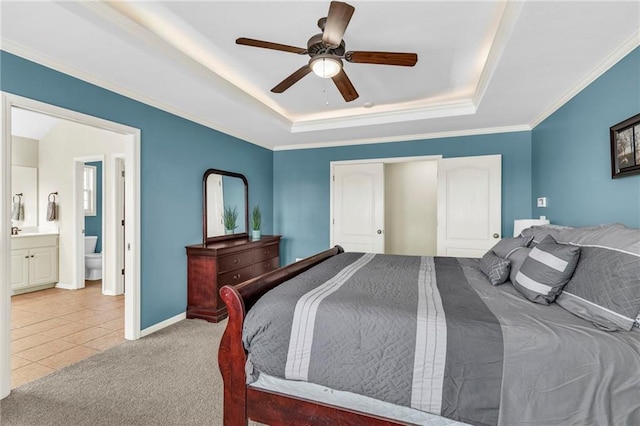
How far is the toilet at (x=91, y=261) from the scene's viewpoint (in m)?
5.28

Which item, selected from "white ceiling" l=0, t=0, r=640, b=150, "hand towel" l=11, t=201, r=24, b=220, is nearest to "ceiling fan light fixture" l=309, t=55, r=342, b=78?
"white ceiling" l=0, t=0, r=640, b=150

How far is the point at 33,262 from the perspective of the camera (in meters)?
4.67

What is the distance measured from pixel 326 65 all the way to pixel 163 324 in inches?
121

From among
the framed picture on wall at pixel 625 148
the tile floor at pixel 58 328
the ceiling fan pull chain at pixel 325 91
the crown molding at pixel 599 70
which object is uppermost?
the ceiling fan pull chain at pixel 325 91

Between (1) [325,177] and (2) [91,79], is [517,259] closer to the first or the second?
(1) [325,177]

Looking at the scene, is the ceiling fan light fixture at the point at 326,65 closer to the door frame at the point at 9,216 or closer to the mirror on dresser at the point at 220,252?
the door frame at the point at 9,216

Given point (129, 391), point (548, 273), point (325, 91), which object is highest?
point (325, 91)

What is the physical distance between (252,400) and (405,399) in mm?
813

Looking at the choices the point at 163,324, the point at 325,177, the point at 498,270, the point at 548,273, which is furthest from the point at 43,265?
the point at 548,273

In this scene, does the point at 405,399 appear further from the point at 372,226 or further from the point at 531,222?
the point at 372,226

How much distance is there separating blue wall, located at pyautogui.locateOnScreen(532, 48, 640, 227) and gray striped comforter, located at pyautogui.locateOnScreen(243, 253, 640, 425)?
1.34 m

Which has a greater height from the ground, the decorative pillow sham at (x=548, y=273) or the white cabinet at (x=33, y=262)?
the decorative pillow sham at (x=548, y=273)

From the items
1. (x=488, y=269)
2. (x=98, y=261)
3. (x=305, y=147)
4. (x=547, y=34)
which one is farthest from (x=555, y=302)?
(x=98, y=261)

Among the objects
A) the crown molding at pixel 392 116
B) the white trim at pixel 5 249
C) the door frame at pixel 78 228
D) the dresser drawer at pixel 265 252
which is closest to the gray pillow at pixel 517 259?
the crown molding at pixel 392 116
